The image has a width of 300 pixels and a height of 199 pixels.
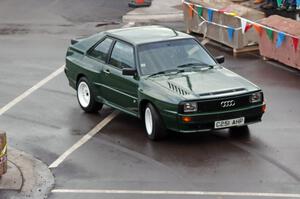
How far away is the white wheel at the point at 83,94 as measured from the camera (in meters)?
14.4

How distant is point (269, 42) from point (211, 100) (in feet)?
23.5

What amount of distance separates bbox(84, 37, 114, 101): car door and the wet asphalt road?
0.63 m

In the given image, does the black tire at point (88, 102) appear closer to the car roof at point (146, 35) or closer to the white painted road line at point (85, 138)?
the white painted road line at point (85, 138)

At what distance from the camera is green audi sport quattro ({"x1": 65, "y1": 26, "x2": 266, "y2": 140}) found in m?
12.0

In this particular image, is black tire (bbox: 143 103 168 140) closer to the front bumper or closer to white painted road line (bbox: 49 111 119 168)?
the front bumper

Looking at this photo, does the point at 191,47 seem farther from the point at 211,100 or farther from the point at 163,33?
the point at 211,100

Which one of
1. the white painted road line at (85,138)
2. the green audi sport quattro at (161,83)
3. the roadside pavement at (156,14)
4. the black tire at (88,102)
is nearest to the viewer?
the white painted road line at (85,138)

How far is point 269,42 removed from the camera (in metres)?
18.6

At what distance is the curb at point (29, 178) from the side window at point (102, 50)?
8.72 feet

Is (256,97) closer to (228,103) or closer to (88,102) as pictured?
(228,103)

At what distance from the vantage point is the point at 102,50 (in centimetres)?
1414

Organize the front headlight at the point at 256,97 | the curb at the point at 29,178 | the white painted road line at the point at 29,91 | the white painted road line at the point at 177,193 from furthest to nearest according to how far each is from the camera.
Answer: the white painted road line at the point at 29,91 → the front headlight at the point at 256,97 → the curb at the point at 29,178 → the white painted road line at the point at 177,193

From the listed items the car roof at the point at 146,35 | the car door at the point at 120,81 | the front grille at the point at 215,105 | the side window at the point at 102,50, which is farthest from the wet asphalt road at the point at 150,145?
the car roof at the point at 146,35

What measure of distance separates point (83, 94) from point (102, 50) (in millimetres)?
999
